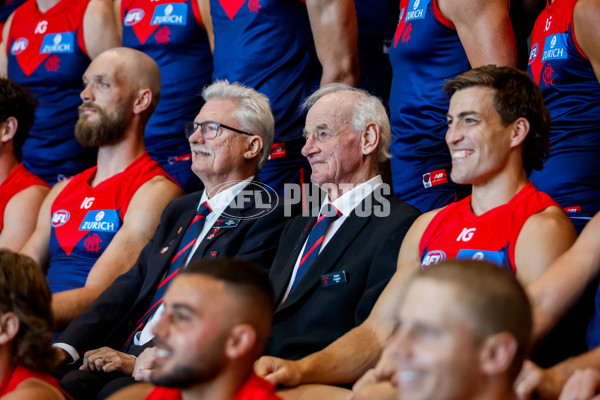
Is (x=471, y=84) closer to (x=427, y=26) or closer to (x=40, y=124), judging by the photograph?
(x=427, y=26)

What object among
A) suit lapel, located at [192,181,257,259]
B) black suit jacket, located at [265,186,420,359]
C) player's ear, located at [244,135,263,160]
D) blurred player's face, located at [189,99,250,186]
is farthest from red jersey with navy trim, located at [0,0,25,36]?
black suit jacket, located at [265,186,420,359]

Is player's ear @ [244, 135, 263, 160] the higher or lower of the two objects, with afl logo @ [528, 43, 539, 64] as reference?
lower

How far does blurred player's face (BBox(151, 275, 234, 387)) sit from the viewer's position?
1697 millimetres

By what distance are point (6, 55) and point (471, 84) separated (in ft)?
10.6

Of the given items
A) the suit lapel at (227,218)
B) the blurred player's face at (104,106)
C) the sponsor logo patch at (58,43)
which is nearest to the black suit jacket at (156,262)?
the suit lapel at (227,218)

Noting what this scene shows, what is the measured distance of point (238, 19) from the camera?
3.87 metres

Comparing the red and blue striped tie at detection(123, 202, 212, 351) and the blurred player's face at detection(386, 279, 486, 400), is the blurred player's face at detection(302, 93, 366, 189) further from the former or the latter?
the blurred player's face at detection(386, 279, 486, 400)

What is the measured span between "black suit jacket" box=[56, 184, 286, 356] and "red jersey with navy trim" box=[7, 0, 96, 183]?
150cm

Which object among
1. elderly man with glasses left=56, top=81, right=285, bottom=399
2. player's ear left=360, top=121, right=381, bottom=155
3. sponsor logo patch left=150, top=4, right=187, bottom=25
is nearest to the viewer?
elderly man with glasses left=56, top=81, right=285, bottom=399

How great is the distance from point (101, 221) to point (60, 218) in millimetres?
224

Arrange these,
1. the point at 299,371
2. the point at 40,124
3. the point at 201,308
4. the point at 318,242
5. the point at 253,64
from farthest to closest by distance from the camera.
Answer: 1. the point at 40,124
2. the point at 253,64
3. the point at 318,242
4. the point at 299,371
5. the point at 201,308

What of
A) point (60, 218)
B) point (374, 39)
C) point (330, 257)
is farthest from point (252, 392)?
point (374, 39)

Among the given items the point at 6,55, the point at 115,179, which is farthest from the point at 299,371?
the point at 6,55

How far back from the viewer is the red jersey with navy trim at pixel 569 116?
2.76 meters
